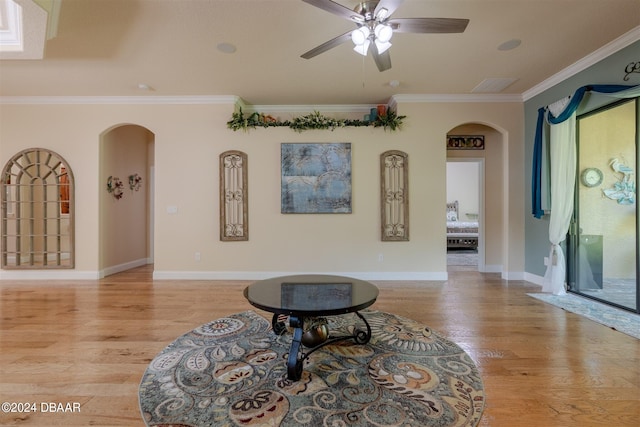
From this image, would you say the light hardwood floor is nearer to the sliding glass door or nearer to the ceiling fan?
the sliding glass door

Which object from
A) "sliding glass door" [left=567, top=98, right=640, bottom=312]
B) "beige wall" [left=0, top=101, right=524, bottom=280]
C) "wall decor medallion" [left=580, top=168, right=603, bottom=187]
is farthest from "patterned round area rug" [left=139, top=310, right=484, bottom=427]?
"wall decor medallion" [left=580, top=168, right=603, bottom=187]

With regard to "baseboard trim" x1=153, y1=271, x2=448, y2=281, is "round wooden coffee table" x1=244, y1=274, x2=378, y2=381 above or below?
above

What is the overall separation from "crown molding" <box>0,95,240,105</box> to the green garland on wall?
14.8 inches

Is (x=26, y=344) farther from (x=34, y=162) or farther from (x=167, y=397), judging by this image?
(x=34, y=162)

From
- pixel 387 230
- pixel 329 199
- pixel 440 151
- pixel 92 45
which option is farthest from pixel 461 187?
pixel 92 45

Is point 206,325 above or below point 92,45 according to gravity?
below

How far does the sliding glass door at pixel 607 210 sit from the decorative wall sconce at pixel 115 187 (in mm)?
7267

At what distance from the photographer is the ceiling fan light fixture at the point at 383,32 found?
2.21 metres

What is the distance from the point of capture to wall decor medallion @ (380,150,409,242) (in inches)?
180

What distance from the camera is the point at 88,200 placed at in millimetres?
4645

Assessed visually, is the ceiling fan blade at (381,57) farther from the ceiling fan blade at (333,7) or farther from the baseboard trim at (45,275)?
the baseboard trim at (45,275)

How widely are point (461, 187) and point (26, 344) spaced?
9831mm

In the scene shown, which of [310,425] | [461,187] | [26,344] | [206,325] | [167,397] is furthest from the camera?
[461,187]

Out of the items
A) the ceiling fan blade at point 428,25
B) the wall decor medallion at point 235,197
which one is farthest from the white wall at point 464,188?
the ceiling fan blade at point 428,25
